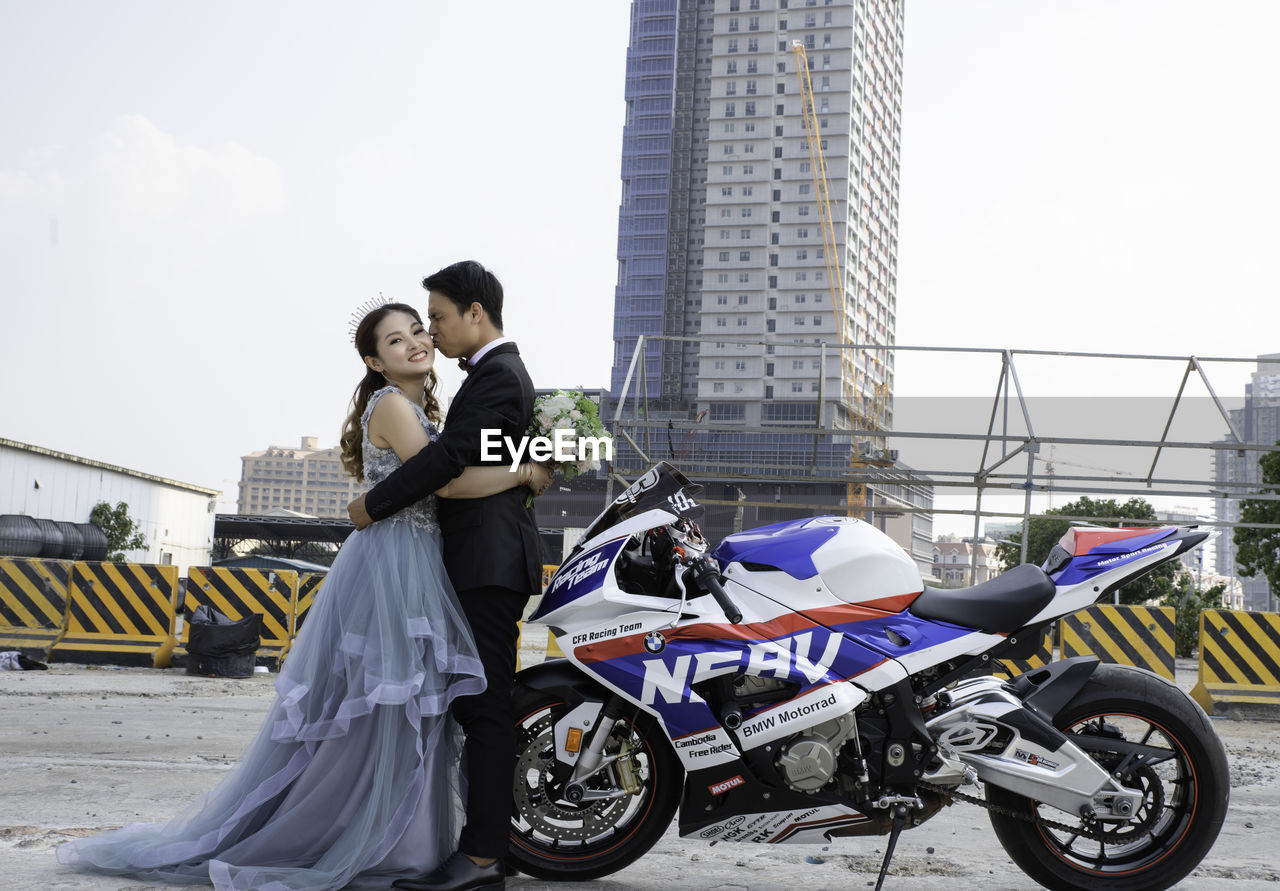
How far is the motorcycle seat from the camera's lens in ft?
11.0

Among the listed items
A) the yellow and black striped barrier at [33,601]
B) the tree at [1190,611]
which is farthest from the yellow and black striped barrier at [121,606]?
the tree at [1190,611]

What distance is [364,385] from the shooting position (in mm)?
3879

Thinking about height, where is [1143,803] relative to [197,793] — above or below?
above

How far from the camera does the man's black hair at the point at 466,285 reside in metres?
3.63

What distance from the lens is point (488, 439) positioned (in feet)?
11.3

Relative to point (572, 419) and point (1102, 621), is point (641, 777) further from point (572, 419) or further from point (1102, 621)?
point (1102, 621)

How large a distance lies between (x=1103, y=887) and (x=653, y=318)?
425 ft

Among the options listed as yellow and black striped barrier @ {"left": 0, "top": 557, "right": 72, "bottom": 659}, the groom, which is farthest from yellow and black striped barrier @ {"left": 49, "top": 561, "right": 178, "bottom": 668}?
the groom

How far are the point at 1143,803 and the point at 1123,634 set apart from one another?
7647 millimetres

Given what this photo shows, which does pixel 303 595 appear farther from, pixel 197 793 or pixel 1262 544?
pixel 1262 544

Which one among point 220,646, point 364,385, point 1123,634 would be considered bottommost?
point 220,646

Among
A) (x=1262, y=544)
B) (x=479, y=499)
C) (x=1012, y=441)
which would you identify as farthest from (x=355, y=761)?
(x=1262, y=544)

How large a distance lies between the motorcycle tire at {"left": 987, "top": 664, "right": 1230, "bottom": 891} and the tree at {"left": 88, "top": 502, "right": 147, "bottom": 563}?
146 feet

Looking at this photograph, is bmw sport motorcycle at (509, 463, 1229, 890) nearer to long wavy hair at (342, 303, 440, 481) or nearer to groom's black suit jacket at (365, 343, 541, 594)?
groom's black suit jacket at (365, 343, 541, 594)
